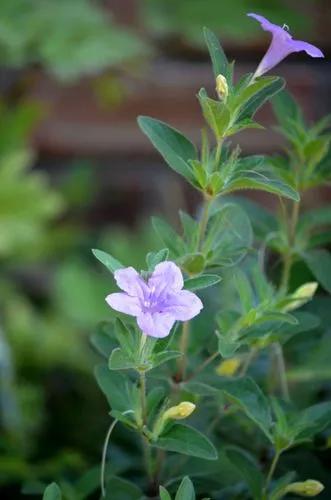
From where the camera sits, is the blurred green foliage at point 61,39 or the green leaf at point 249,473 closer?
the green leaf at point 249,473

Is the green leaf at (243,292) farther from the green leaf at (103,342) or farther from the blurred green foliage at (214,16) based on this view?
the blurred green foliage at (214,16)

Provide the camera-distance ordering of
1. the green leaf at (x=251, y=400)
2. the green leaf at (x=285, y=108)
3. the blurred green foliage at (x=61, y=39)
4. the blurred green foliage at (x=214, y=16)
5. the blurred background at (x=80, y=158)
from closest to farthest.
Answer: the green leaf at (x=251, y=400), the green leaf at (x=285, y=108), the blurred background at (x=80, y=158), the blurred green foliage at (x=61, y=39), the blurred green foliage at (x=214, y=16)

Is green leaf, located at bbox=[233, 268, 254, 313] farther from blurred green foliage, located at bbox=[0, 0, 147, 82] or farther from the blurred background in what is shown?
blurred green foliage, located at bbox=[0, 0, 147, 82]

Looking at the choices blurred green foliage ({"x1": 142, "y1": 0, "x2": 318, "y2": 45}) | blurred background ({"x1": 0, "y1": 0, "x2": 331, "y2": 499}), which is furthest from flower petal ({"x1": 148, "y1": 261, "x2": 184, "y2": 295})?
blurred green foliage ({"x1": 142, "y1": 0, "x2": 318, "y2": 45})

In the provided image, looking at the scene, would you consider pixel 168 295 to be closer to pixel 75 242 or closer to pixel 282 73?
pixel 75 242

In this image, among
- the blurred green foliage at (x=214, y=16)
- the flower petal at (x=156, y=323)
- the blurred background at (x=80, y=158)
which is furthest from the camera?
the blurred green foliage at (x=214, y=16)

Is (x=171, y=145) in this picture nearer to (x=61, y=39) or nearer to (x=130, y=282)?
(x=130, y=282)

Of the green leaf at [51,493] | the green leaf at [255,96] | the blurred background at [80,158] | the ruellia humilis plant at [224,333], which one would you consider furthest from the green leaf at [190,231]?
the blurred background at [80,158]
